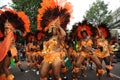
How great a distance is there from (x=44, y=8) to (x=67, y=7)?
66 centimetres

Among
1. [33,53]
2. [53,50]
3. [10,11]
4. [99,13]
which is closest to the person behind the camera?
[10,11]

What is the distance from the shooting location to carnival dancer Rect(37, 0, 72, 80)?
1074 cm

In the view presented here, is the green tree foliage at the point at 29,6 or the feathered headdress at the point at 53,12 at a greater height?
the green tree foliage at the point at 29,6

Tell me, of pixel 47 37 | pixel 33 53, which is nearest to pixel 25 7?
pixel 33 53

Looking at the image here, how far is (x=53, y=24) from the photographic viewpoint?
1107 cm

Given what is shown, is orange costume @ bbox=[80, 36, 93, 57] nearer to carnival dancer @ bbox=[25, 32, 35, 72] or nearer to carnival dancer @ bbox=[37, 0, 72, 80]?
carnival dancer @ bbox=[37, 0, 72, 80]

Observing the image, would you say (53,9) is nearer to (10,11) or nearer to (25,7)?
(10,11)

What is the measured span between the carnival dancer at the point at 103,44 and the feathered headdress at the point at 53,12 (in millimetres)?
5259

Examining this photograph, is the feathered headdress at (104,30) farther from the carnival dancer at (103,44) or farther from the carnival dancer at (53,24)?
the carnival dancer at (53,24)

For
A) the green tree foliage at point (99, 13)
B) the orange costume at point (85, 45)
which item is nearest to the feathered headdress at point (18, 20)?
the orange costume at point (85, 45)

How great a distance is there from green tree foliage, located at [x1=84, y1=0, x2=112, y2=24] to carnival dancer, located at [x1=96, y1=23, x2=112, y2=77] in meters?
61.8

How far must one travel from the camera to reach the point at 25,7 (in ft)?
188

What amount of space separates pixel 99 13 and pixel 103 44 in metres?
65.9

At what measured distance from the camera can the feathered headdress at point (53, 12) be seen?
1096cm
